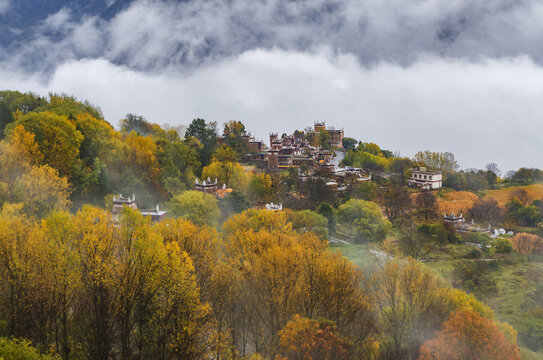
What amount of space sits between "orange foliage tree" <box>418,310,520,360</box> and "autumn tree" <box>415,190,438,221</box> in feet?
116

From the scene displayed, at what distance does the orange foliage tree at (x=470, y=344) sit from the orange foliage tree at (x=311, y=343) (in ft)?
12.3

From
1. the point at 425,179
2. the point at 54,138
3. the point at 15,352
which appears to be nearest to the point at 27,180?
the point at 54,138

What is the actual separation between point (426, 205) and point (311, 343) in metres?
41.4

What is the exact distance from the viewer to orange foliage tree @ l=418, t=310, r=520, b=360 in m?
16.2

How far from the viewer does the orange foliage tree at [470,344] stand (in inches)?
636

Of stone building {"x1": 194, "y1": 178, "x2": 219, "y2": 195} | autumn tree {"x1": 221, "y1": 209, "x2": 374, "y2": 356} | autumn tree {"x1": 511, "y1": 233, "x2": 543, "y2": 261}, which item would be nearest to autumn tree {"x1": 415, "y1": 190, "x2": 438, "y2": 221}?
autumn tree {"x1": 511, "y1": 233, "x2": 543, "y2": 261}

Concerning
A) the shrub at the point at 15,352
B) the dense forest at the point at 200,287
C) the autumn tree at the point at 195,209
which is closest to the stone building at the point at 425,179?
the dense forest at the point at 200,287

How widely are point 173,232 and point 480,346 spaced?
46.2 feet

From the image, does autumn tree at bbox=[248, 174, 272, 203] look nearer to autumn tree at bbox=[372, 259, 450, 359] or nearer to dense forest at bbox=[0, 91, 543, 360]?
dense forest at bbox=[0, 91, 543, 360]

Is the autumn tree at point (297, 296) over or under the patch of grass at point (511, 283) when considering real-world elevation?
over

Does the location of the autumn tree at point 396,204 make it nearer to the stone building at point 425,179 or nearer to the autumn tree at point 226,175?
the stone building at point 425,179

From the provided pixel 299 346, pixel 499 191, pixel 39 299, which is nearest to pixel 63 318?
pixel 39 299

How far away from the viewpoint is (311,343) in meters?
14.8

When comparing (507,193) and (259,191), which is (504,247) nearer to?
(259,191)
